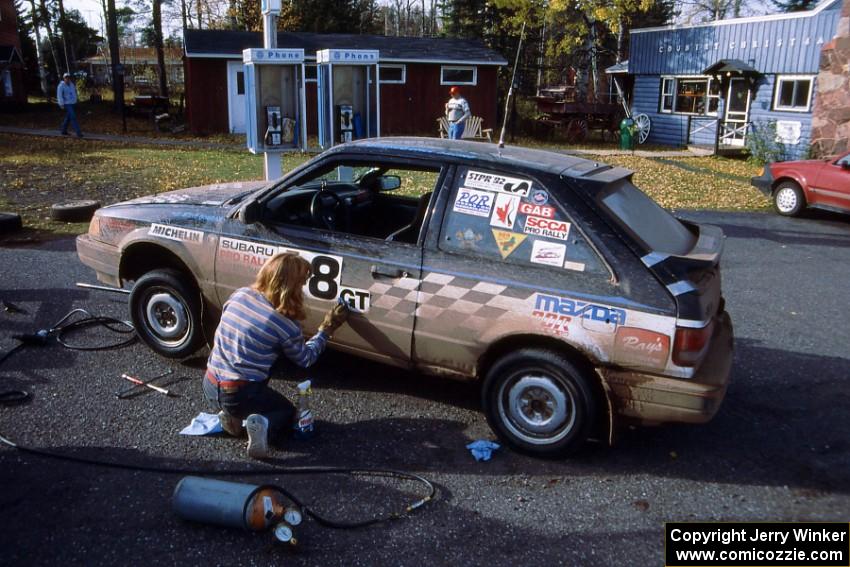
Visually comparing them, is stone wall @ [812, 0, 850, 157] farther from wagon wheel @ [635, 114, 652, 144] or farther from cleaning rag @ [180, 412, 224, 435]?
cleaning rag @ [180, 412, 224, 435]

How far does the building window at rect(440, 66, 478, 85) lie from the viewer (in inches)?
1057

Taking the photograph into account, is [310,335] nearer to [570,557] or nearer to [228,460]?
[228,460]

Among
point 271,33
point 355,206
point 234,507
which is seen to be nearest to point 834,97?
point 271,33

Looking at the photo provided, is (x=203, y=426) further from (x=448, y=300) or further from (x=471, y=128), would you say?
(x=471, y=128)

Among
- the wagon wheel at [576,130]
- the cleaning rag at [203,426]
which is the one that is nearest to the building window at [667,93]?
the wagon wheel at [576,130]

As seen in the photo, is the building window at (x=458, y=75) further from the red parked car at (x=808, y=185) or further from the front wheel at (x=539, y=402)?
the front wheel at (x=539, y=402)

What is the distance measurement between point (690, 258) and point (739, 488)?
51.4 inches

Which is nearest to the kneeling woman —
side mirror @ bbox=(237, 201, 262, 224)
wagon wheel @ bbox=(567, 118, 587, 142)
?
side mirror @ bbox=(237, 201, 262, 224)

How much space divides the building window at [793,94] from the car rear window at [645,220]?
19.8 meters

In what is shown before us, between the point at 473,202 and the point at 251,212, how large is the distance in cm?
154

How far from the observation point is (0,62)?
31.1 m

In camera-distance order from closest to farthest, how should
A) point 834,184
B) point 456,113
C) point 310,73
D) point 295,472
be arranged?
point 295,472 < point 834,184 < point 456,113 < point 310,73

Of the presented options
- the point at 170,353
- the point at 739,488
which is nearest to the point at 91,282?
the point at 170,353

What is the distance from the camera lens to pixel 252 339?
409 centimetres
